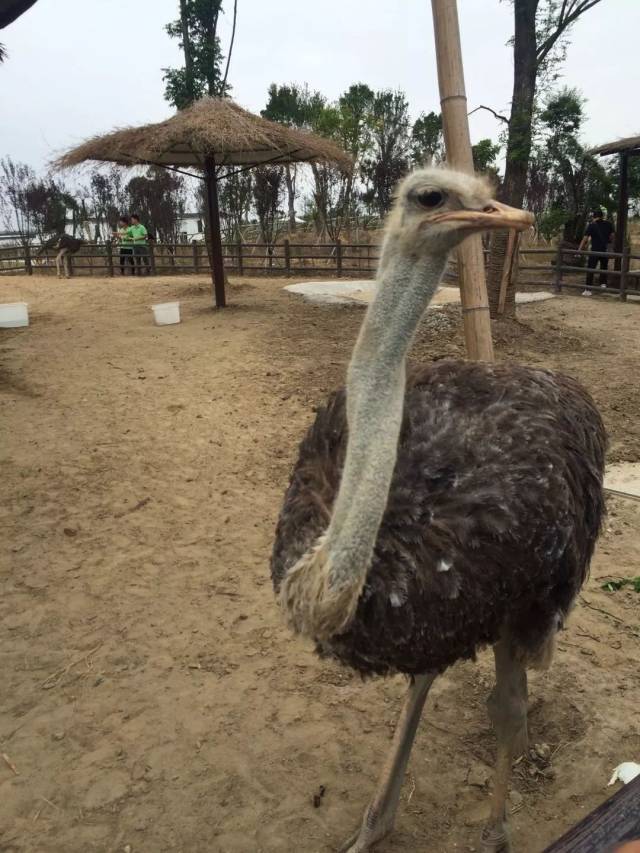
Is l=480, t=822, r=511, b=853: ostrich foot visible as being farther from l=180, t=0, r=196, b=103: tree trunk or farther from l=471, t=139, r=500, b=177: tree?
l=180, t=0, r=196, b=103: tree trunk

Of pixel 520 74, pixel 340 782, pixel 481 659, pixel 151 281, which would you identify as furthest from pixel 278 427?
pixel 151 281

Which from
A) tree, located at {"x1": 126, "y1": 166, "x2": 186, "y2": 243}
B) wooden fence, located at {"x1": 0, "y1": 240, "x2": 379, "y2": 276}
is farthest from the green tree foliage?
tree, located at {"x1": 126, "y1": 166, "x2": 186, "y2": 243}

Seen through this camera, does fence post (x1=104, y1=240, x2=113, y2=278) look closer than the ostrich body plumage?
No

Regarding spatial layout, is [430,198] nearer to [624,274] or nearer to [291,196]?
[624,274]

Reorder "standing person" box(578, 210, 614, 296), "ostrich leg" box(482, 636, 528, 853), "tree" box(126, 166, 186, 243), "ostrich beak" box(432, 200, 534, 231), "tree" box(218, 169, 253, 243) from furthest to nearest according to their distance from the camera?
"tree" box(126, 166, 186, 243)
"tree" box(218, 169, 253, 243)
"standing person" box(578, 210, 614, 296)
"ostrich leg" box(482, 636, 528, 853)
"ostrich beak" box(432, 200, 534, 231)

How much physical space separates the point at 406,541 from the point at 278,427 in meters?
3.75

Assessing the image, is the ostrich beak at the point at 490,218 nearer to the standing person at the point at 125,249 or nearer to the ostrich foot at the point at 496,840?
the ostrich foot at the point at 496,840

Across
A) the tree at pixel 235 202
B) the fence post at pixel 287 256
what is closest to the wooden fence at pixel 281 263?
the fence post at pixel 287 256

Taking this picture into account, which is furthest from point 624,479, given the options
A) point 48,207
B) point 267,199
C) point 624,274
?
point 48,207

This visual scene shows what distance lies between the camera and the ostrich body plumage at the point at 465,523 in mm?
1774

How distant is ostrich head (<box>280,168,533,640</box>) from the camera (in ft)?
5.24

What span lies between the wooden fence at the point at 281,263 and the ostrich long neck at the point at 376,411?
467 inches

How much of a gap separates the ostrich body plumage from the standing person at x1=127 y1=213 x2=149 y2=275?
1495cm

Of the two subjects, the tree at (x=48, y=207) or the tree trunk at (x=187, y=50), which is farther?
the tree at (x=48, y=207)
